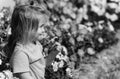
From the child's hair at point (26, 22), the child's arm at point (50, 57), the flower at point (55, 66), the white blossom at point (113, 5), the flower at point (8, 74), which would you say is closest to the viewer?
the child's hair at point (26, 22)

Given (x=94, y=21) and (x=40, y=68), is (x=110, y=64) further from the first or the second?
(x=40, y=68)

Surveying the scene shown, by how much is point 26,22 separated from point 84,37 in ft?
7.08

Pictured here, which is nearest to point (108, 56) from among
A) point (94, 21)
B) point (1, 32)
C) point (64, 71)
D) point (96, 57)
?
point (96, 57)

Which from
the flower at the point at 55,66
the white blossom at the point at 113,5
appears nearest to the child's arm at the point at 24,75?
the flower at the point at 55,66

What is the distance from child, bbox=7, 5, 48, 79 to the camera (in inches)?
121

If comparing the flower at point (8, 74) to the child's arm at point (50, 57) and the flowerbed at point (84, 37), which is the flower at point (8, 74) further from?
the flowerbed at point (84, 37)

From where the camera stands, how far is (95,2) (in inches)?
224

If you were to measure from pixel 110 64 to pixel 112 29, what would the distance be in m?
0.62

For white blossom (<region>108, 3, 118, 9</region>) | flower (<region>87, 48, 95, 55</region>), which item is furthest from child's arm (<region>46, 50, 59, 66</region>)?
white blossom (<region>108, 3, 118, 9</region>)

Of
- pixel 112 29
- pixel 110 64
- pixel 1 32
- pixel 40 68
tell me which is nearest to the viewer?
pixel 40 68

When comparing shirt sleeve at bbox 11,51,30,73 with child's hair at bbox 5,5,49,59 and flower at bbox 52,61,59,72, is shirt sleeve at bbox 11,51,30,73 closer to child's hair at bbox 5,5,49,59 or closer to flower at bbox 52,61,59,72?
child's hair at bbox 5,5,49,59

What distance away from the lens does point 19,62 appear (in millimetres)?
3090

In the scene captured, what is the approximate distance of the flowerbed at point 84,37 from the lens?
13.2ft

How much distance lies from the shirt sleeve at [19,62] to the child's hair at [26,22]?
121 mm
